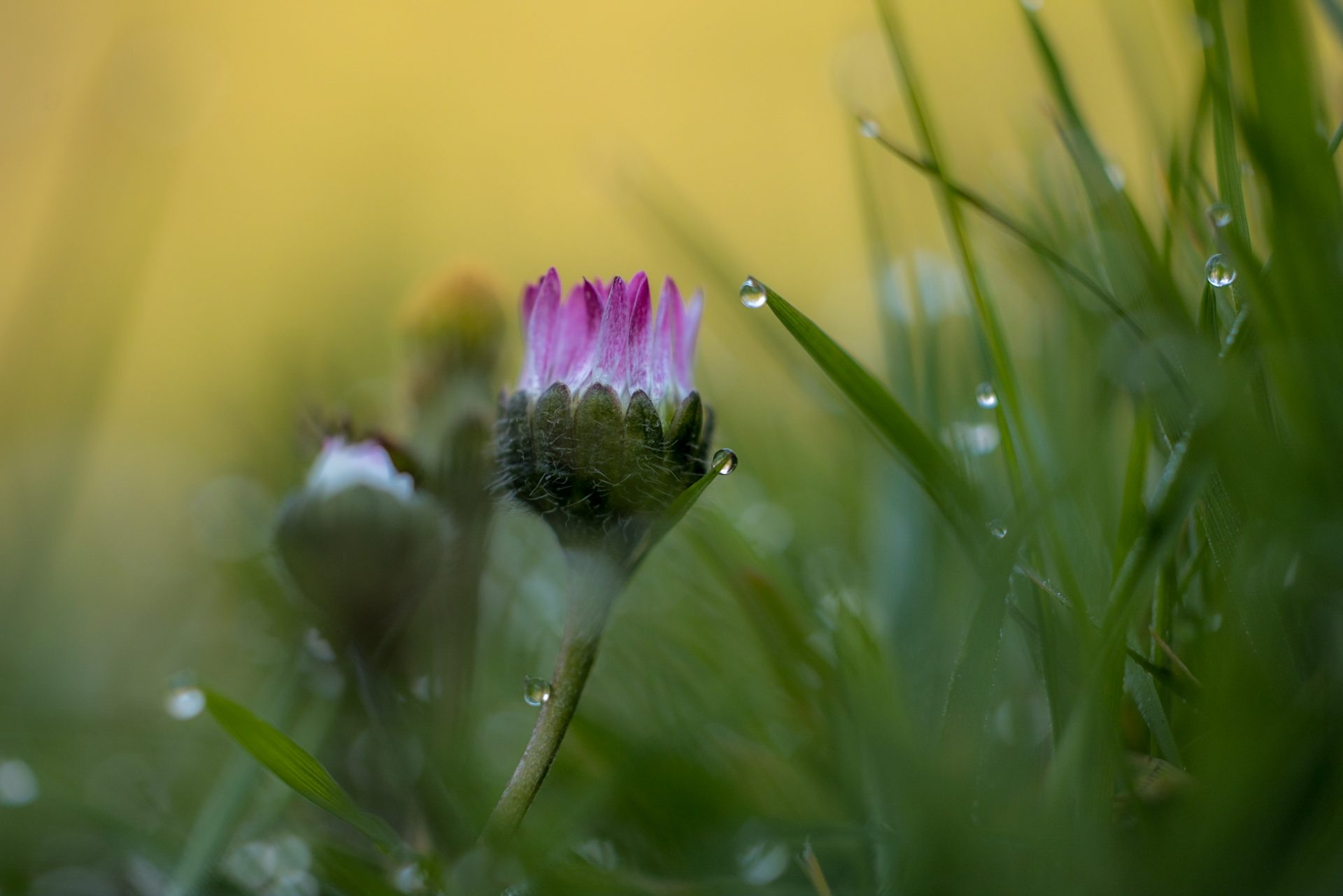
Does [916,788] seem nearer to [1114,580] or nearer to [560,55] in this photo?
[1114,580]

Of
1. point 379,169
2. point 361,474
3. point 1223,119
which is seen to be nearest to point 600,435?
point 361,474

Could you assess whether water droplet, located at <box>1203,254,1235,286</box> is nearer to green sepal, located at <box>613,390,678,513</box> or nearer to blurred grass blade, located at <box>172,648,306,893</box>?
green sepal, located at <box>613,390,678,513</box>

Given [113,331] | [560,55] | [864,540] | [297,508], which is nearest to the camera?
[297,508]

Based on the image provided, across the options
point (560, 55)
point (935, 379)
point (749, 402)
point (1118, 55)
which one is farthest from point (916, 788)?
point (560, 55)

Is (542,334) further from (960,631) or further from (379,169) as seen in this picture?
(379,169)

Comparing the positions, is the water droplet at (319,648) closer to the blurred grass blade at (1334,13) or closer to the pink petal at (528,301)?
the pink petal at (528,301)

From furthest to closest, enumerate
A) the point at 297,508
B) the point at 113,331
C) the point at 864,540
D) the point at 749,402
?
the point at 749,402 < the point at 113,331 < the point at 864,540 < the point at 297,508
